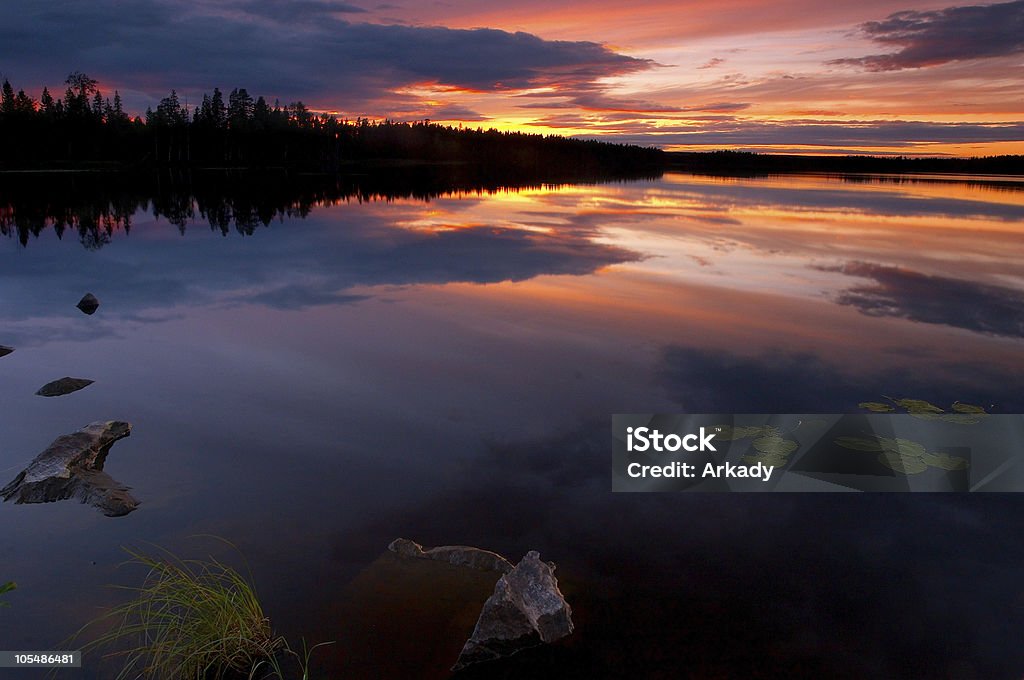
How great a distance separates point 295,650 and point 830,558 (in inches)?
250

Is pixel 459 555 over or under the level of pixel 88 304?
under

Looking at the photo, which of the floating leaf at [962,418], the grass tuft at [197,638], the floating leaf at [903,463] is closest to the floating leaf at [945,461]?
the floating leaf at [903,463]

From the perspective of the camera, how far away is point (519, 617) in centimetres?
671

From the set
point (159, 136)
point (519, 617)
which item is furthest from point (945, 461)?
point (159, 136)

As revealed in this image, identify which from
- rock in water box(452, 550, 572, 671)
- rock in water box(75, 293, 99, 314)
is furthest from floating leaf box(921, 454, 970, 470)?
rock in water box(75, 293, 99, 314)

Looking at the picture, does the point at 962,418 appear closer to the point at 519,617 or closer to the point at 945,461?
the point at 945,461

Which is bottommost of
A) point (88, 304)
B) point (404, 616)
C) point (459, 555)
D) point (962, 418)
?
point (404, 616)

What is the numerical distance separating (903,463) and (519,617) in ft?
24.0

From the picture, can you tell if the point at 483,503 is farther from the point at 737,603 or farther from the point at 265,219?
the point at 265,219

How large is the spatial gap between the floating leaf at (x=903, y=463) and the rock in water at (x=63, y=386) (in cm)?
1539

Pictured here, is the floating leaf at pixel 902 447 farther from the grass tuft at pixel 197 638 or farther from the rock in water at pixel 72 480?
the rock in water at pixel 72 480

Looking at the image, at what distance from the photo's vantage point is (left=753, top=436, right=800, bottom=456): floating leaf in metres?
11.0

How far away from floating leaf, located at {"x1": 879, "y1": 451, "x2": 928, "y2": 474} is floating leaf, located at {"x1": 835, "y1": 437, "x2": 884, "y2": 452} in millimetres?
231

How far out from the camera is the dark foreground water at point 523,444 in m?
7.06
